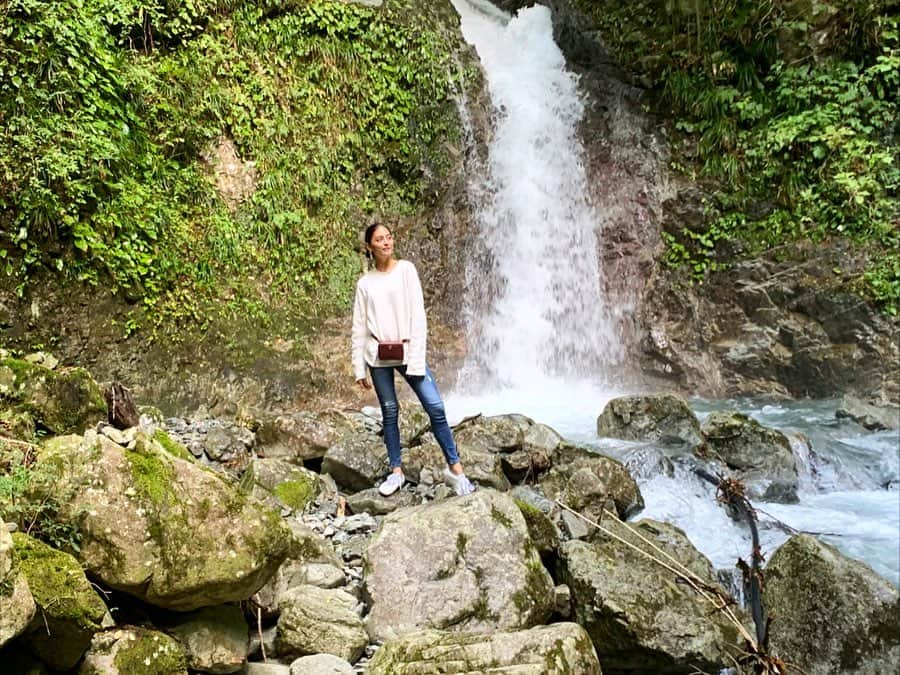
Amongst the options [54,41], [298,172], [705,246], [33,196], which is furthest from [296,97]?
[705,246]

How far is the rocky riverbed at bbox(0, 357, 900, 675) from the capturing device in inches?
90.6

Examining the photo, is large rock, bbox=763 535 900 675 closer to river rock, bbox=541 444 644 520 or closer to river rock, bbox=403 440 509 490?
river rock, bbox=541 444 644 520

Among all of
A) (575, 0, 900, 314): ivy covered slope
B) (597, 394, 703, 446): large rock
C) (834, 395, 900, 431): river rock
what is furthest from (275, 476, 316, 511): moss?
(575, 0, 900, 314): ivy covered slope

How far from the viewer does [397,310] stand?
406 centimetres

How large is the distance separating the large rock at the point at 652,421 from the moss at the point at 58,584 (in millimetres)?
5779

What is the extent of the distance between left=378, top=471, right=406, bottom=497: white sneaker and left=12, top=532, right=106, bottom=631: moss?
2308 millimetres

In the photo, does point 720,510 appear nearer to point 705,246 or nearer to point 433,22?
point 705,246

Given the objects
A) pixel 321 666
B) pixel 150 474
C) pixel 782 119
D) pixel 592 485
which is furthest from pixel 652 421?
pixel 782 119

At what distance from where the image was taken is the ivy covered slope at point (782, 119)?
346 inches

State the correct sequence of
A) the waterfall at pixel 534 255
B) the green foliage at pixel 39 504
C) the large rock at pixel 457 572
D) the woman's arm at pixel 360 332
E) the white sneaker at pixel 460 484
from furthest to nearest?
the waterfall at pixel 534 255 → the white sneaker at pixel 460 484 → the woman's arm at pixel 360 332 → the large rock at pixel 457 572 → the green foliage at pixel 39 504

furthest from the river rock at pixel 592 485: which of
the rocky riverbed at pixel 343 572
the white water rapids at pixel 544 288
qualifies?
the white water rapids at pixel 544 288

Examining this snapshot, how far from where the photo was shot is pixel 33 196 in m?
5.58

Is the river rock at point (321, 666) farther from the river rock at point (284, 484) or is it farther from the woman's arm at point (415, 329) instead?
the woman's arm at point (415, 329)

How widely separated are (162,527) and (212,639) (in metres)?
0.52
